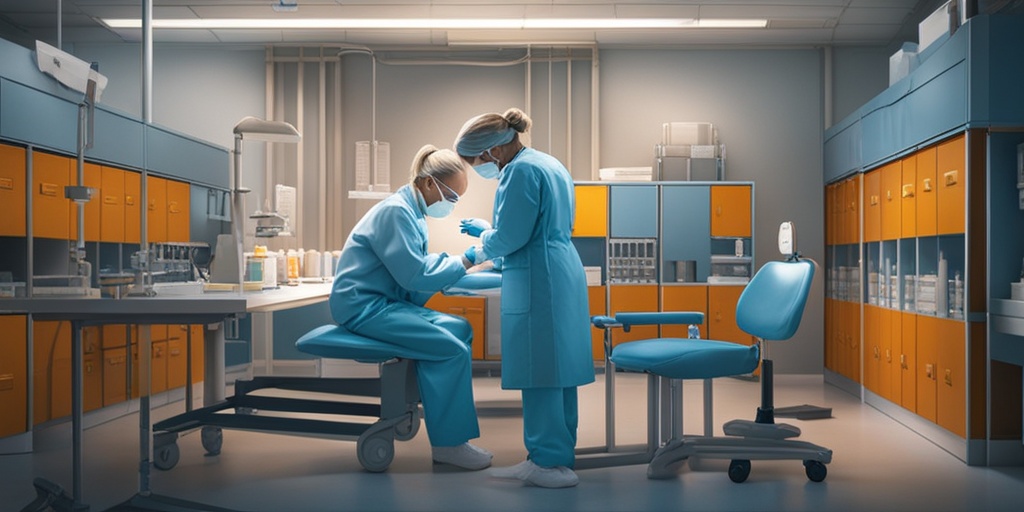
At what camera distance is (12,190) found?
4.05 meters

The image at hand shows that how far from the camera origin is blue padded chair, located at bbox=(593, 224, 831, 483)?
3.23 metres

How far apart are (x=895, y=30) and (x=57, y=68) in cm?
610

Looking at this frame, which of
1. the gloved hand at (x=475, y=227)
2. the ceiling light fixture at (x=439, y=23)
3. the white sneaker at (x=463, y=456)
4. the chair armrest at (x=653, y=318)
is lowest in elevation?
the white sneaker at (x=463, y=456)

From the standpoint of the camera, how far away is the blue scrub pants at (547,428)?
10.8ft

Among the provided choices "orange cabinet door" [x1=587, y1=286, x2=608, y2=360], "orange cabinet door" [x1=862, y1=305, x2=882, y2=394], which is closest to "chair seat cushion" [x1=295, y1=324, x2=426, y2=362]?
"orange cabinet door" [x1=862, y1=305, x2=882, y2=394]

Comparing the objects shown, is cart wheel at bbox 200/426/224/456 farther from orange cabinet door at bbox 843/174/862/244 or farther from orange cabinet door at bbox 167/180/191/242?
orange cabinet door at bbox 843/174/862/244

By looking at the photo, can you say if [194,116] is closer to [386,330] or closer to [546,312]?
[386,330]

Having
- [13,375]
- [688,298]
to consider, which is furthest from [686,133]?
[13,375]

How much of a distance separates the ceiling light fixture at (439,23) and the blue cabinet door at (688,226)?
1.32m

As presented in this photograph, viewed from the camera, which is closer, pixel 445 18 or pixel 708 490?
pixel 708 490

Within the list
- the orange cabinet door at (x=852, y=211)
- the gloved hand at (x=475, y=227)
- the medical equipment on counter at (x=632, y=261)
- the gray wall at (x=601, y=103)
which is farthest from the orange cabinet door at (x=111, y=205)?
the orange cabinet door at (x=852, y=211)

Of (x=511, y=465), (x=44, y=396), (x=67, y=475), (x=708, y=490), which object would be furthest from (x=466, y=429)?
(x=44, y=396)

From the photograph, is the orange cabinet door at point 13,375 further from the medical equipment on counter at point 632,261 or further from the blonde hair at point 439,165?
the medical equipment on counter at point 632,261

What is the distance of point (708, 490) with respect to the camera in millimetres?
3301
